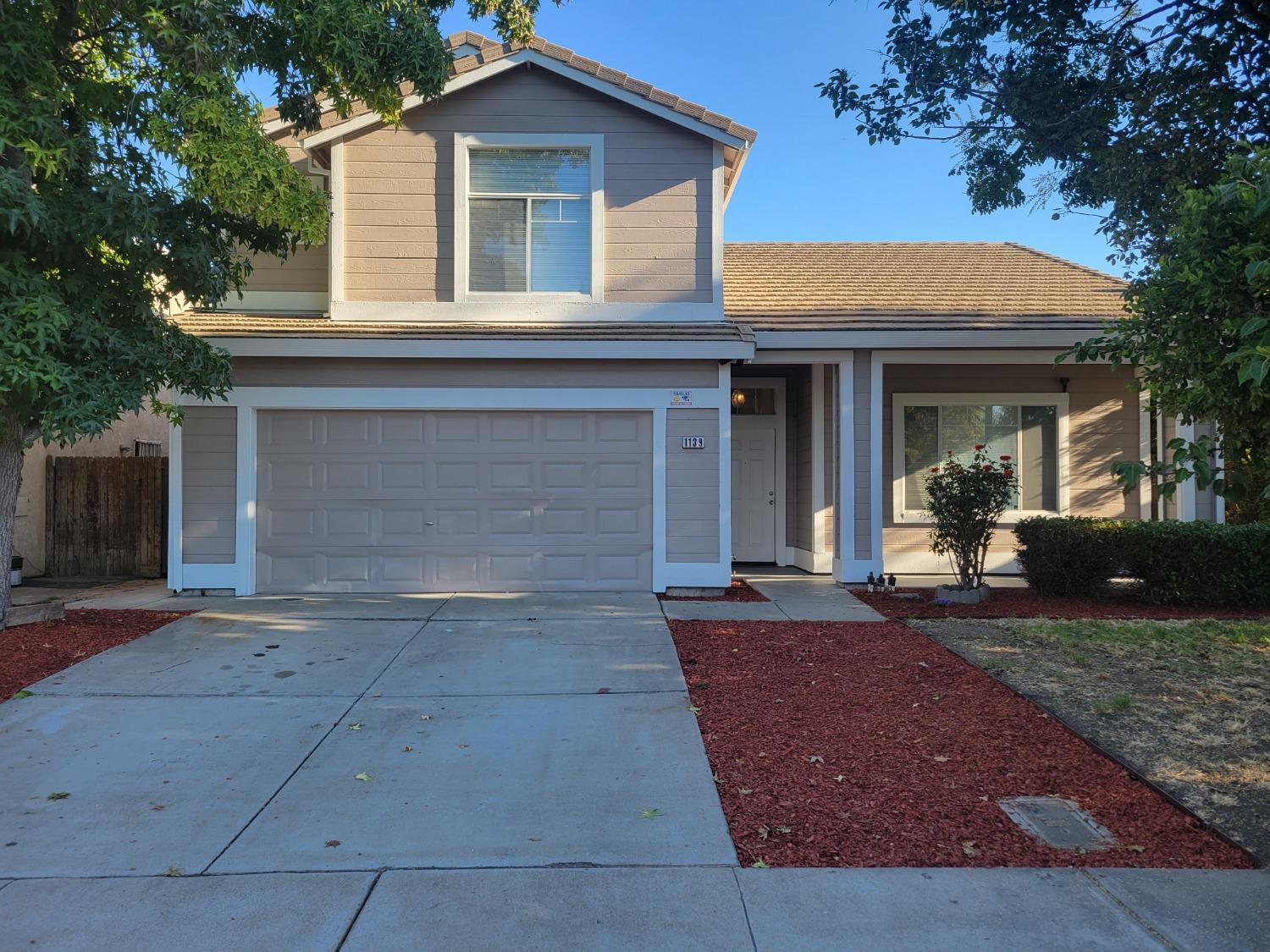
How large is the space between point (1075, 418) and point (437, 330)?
351 inches

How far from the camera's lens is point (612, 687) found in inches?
235

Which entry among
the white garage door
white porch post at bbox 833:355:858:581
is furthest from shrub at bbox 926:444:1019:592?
the white garage door

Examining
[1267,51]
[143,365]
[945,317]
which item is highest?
[1267,51]

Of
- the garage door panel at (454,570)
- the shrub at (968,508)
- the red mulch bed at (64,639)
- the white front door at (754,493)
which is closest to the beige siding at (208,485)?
the garage door panel at (454,570)

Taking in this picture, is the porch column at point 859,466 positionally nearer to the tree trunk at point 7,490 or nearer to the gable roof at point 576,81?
the gable roof at point 576,81

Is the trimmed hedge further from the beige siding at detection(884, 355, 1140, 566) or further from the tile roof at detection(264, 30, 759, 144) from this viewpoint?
the tile roof at detection(264, 30, 759, 144)

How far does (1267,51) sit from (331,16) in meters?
7.67

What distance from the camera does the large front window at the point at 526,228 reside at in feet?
32.7

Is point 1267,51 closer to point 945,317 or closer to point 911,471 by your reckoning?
point 945,317

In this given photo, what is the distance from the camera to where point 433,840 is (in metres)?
3.76

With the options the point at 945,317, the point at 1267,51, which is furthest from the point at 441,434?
the point at 1267,51

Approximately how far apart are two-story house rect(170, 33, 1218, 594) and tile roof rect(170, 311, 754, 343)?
5 centimetres

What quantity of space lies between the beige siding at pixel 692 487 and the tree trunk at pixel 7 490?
6443 millimetres

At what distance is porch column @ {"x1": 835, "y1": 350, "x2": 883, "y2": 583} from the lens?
33.8 ft
